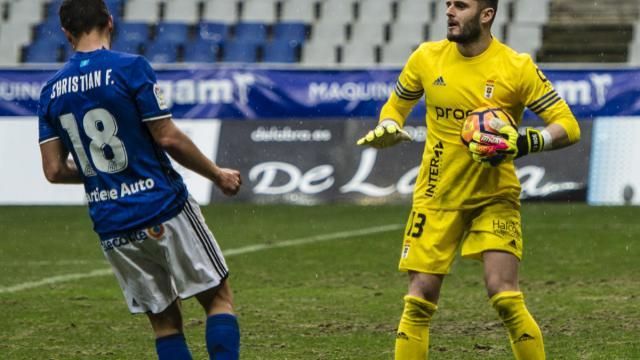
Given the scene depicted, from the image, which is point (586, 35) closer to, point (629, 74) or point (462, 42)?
point (629, 74)

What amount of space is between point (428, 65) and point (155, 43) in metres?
18.5

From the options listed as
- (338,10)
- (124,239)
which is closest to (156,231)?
(124,239)

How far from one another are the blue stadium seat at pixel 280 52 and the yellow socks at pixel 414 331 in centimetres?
1798

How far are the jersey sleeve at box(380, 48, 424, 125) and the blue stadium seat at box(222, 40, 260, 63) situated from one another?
1761 centimetres

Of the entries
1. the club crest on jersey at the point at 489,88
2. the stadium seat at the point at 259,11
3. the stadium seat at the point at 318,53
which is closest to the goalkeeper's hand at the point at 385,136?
the club crest on jersey at the point at 489,88

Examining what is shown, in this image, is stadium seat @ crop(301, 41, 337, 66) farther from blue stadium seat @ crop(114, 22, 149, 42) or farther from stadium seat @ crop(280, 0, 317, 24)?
blue stadium seat @ crop(114, 22, 149, 42)

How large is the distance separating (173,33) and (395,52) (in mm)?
4090

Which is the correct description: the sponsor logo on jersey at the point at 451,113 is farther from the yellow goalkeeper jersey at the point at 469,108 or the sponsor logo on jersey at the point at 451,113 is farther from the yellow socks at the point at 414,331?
the yellow socks at the point at 414,331

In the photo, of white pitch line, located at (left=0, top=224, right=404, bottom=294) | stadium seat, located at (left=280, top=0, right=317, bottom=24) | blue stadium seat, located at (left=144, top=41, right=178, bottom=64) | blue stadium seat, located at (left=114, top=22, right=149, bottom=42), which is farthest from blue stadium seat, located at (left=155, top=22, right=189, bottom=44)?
white pitch line, located at (left=0, top=224, right=404, bottom=294)

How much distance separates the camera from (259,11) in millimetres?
25609

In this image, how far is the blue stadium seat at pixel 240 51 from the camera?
24.6 meters

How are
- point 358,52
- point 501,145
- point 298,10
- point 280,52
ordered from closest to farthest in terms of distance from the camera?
point 501,145 < point 358,52 < point 280,52 < point 298,10

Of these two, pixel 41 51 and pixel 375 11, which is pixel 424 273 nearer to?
pixel 375 11

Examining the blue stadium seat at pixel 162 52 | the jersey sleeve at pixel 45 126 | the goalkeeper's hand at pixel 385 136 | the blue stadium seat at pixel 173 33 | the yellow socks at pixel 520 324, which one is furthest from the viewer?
the blue stadium seat at pixel 173 33
